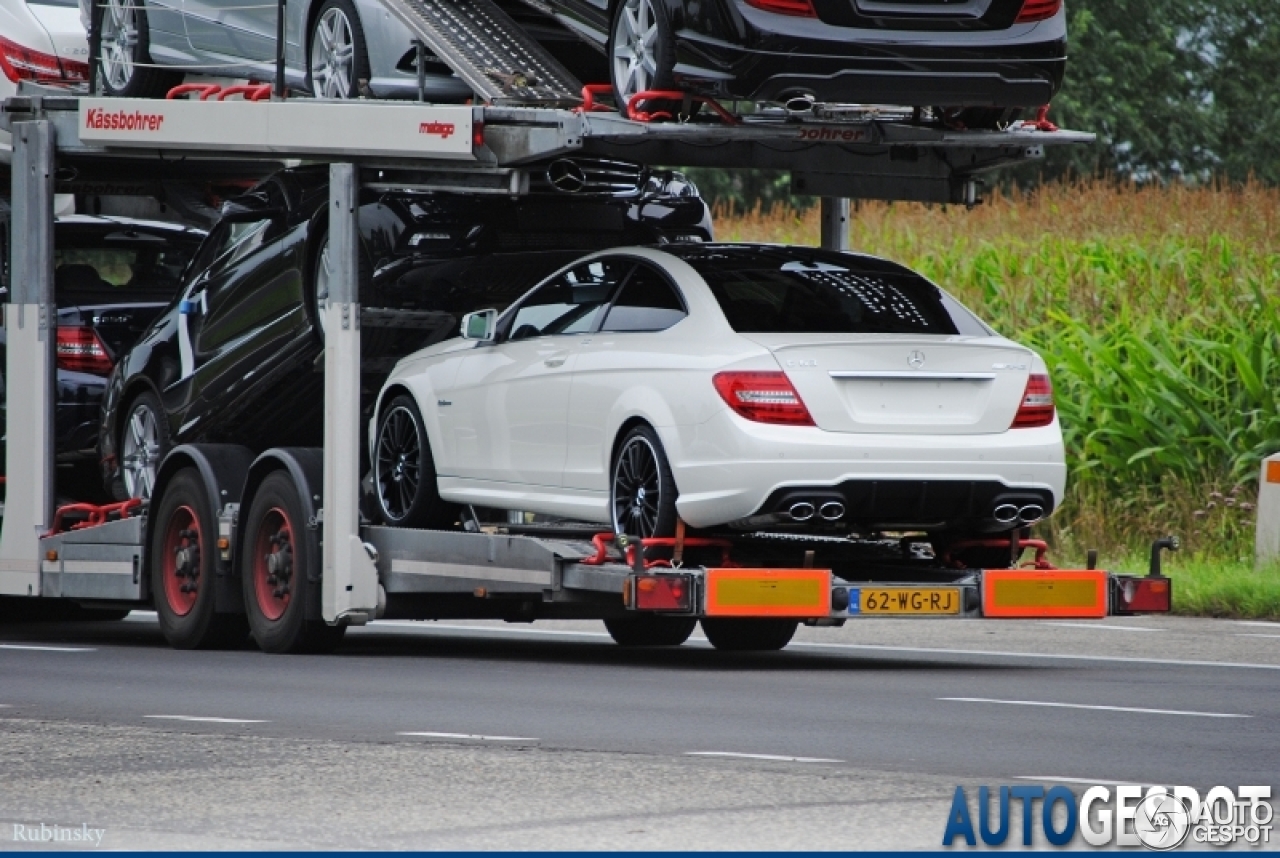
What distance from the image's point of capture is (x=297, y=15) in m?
14.7

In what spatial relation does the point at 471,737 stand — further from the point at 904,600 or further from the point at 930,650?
the point at 930,650

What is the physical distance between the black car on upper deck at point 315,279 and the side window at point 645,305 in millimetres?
1014

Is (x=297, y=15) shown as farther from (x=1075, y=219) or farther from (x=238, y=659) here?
(x=1075, y=219)

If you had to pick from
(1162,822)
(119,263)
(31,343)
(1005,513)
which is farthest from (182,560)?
(1162,822)

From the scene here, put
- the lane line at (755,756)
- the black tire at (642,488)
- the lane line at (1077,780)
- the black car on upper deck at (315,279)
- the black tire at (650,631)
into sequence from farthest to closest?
the black tire at (650,631)
the black car on upper deck at (315,279)
the black tire at (642,488)
the lane line at (755,756)
the lane line at (1077,780)

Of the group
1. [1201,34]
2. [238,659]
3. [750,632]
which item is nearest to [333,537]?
[238,659]

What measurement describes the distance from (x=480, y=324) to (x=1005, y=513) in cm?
276

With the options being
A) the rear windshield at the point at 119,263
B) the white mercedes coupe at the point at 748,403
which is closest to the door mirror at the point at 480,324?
the white mercedes coupe at the point at 748,403

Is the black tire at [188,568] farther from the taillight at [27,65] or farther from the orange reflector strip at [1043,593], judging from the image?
the orange reflector strip at [1043,593]

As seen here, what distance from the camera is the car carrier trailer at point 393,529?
12.7 m

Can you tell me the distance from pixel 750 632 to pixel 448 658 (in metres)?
1.83

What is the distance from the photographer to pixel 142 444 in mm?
15789

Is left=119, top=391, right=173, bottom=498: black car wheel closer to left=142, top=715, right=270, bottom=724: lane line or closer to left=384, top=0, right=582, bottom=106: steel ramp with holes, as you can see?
left=384, top=0, right=582, bottom=106: steel ramp with holes

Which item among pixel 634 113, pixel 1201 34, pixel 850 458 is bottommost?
pixel 850 458
